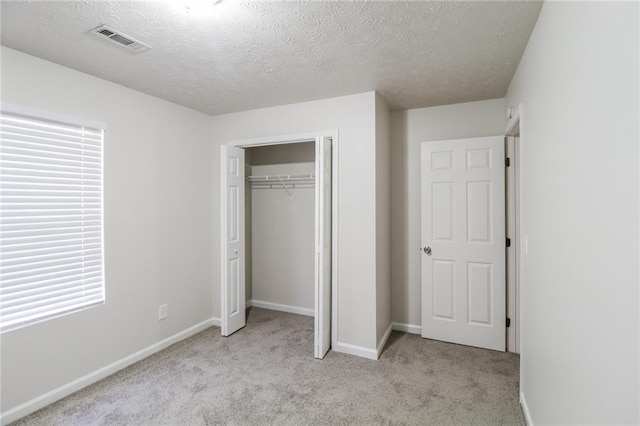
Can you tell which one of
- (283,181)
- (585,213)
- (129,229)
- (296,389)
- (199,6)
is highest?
(199,6)

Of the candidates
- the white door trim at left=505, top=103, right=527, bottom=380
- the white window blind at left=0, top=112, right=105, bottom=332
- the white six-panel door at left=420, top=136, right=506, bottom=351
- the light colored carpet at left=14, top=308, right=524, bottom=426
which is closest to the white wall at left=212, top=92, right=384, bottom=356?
the light colored carpet at left=14, top=308, right=524, bottom=426

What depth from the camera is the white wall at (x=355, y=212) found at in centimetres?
288

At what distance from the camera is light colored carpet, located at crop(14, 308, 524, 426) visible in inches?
81.7

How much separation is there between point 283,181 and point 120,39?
236 cm

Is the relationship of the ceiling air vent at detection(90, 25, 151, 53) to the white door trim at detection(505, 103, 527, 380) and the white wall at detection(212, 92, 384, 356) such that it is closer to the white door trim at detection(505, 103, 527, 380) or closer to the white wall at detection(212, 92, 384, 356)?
the white wall at detection(212, 92, 384, 356)

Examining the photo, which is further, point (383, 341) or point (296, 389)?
point (383, 341)

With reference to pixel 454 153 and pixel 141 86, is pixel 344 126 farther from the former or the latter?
pixel 141 86

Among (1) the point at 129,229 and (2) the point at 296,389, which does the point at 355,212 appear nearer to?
(2) the point at 296,389

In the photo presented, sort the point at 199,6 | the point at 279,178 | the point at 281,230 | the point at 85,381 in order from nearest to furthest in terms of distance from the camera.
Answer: the point at 199,6
the point at 85,381
the point at 279,178
the point at 281,230

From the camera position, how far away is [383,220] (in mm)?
3170

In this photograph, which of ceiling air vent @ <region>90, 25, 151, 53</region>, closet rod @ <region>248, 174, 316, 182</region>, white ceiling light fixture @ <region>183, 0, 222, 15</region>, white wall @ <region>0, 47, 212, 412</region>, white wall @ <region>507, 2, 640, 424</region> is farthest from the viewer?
closet rod @ <region>248, 174, 316, 182</region>

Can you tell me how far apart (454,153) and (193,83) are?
2505 mm

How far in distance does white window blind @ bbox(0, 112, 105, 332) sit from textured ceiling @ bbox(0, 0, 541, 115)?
1.94 feet

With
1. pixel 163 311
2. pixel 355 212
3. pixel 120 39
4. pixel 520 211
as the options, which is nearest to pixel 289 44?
pixel 120 39
